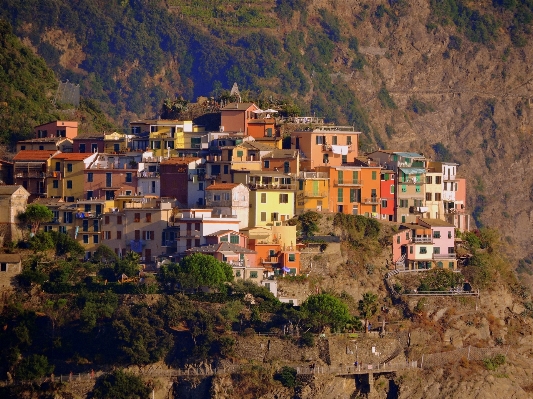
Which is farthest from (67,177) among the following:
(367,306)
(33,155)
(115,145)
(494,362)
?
(494,362)

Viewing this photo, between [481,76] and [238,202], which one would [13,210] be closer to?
[238,202]

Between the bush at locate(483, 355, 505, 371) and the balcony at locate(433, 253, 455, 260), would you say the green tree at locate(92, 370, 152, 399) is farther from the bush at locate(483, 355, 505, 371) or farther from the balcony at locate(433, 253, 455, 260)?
the balcony at locate(433, 253, 455, 260)

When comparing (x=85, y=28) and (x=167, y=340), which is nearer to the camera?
(x=167, y=340)

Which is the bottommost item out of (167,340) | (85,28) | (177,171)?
(167,340)

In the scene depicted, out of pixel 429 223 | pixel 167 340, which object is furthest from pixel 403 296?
pixel 167 340

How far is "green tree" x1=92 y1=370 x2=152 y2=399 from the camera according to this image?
9762 centimetres

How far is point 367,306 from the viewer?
335 ft

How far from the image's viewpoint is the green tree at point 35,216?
10462 centimetres

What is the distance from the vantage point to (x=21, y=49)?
4904 inches

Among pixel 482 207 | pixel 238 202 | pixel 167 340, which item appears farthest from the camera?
pixel 482 207

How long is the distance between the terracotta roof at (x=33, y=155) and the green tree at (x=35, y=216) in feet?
17.1

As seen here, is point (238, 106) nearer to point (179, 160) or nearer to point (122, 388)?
point (179, 160)

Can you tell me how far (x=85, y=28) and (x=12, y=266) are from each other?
213 feet

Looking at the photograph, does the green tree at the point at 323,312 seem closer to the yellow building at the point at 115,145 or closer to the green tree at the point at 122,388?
the green tree at the point at 122,388
